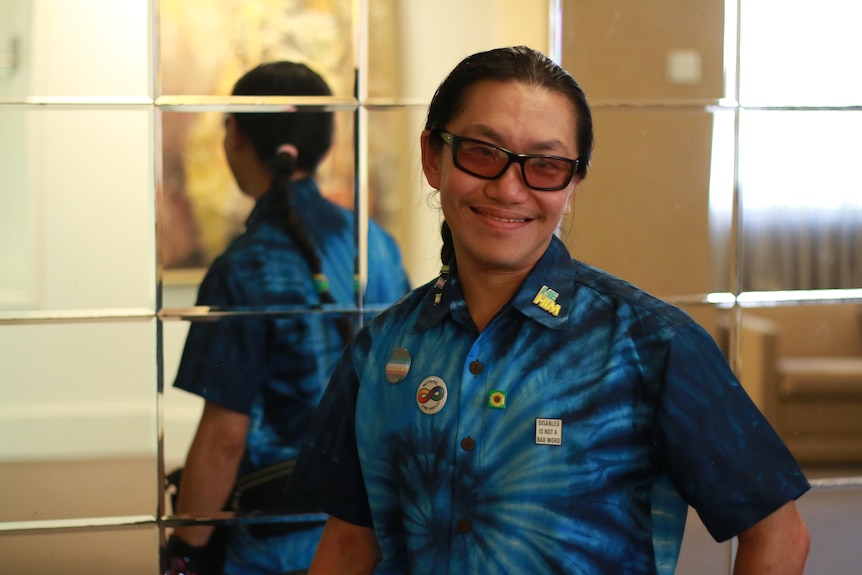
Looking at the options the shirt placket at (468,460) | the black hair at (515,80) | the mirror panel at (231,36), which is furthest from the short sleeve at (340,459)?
the mirror panel at (231,36)

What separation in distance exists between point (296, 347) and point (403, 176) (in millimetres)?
456

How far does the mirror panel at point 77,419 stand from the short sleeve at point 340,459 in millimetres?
1036

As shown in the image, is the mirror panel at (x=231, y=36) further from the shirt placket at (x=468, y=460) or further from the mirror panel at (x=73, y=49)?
the shirt placket at (x=468, y=460)

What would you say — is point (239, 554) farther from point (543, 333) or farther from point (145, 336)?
point (543, 333)

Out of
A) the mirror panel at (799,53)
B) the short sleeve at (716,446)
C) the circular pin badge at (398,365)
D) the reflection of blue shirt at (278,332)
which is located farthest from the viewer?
the mirror panel at (799,53)

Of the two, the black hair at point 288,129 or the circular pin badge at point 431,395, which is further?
the black hair at point 288,129

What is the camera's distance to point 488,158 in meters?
1.10

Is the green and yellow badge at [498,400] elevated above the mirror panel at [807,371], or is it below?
above

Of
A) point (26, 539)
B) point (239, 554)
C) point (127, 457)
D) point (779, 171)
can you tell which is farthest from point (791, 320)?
point (26, 539)

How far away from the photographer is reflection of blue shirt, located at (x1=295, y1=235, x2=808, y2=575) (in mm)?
1020

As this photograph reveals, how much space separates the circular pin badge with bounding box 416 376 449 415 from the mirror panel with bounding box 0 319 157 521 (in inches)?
46.8

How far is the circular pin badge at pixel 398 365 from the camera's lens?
1.14 meters

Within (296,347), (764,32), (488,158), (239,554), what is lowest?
(239,554)

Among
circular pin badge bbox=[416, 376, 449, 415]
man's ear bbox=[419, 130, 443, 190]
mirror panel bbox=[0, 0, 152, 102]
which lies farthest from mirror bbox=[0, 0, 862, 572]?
circular pin badge bbox=[416, 376, 449, 415]
